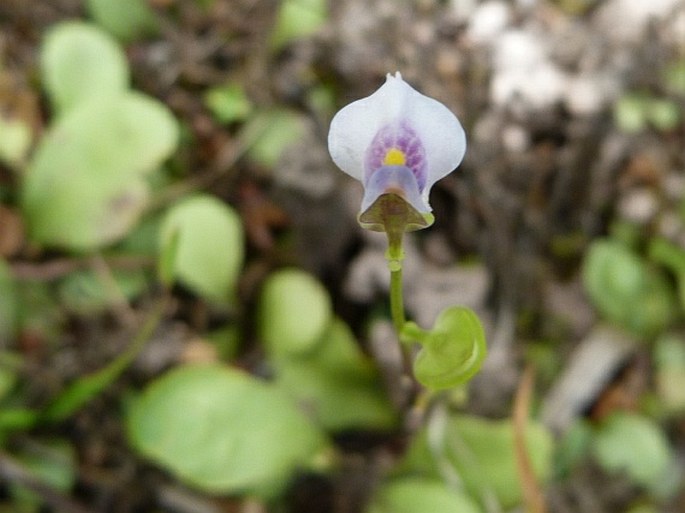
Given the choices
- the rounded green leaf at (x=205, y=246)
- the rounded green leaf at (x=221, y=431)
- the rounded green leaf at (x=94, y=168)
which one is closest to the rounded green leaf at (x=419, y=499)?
the rounded green leaf at (x=221, y=431)

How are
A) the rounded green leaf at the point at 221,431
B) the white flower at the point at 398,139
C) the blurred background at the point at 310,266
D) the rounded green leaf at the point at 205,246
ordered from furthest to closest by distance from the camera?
the rounded green leaf at the point at 205,246, the blurred background at the point at 310,266, the rounded green leaf at the point at 221,431, the white flower at the point at 398,139

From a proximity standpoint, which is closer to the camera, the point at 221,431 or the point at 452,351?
the point at 452,351

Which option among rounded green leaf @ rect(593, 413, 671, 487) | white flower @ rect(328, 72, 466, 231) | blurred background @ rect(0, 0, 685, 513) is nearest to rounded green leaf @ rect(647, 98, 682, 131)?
blurred background @ rect(0, 0, 685, 513)

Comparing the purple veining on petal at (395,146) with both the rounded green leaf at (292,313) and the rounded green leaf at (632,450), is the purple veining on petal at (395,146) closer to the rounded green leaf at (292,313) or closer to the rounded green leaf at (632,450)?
the rounded green leaf at (292,313)

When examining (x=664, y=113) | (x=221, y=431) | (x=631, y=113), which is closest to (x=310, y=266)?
(x=221, y=431)

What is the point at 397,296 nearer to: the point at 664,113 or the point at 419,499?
the point at 419,499

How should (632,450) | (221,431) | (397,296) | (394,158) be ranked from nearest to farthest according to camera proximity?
(394,158), (397,296), (221,431), (632,450)

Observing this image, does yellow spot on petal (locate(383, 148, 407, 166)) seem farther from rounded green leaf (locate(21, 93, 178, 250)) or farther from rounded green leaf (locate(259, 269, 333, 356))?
rounded green leaf (locate(21, 93, 178, 250))
